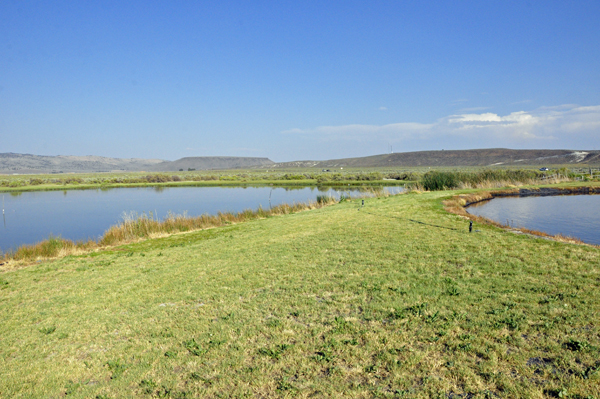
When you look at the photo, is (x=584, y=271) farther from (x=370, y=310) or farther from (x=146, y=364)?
(x=146, y=364)

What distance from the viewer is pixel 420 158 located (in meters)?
130

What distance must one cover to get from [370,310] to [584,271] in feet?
14.6

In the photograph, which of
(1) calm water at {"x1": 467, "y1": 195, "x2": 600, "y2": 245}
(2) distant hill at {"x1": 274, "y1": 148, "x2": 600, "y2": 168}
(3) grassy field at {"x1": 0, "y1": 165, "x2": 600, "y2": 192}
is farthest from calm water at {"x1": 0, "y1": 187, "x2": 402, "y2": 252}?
(2) distant hill at {"x1": 274, "y1": 148, "x2": 600, "y2": 168}

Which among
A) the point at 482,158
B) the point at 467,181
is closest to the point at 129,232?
the point at 467,181

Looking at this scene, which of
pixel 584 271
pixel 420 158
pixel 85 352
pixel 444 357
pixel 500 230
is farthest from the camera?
pixel 420 158

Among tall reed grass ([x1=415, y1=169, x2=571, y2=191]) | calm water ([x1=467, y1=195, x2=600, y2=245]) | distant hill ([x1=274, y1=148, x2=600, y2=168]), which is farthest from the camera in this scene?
distant hill ([x1=274, y1=148, x2=600, y2=168])

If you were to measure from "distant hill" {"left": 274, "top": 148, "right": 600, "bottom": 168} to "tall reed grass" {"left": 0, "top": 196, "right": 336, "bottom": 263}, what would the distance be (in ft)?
327

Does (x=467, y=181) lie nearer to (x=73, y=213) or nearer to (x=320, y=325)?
(x=320, y=325)

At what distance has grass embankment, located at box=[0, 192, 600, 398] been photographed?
4.08 metres

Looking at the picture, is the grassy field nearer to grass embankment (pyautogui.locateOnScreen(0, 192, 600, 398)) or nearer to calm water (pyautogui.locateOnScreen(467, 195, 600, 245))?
calm water (pyautogui.locateOnScreen(467, 195, 600, 245))

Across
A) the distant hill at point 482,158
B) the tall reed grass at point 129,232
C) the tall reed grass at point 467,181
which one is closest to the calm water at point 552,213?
the tall reed grass at point 467,181

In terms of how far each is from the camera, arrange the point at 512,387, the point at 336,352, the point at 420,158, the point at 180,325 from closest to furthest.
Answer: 1. the point at 512,387
2. the point at 336,352
3. the point at 180,325
4. the point at 420,158

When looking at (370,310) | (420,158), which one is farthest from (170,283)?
(420,158)

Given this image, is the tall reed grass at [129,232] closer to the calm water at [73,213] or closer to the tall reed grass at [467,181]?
the calm water at [73,213]
